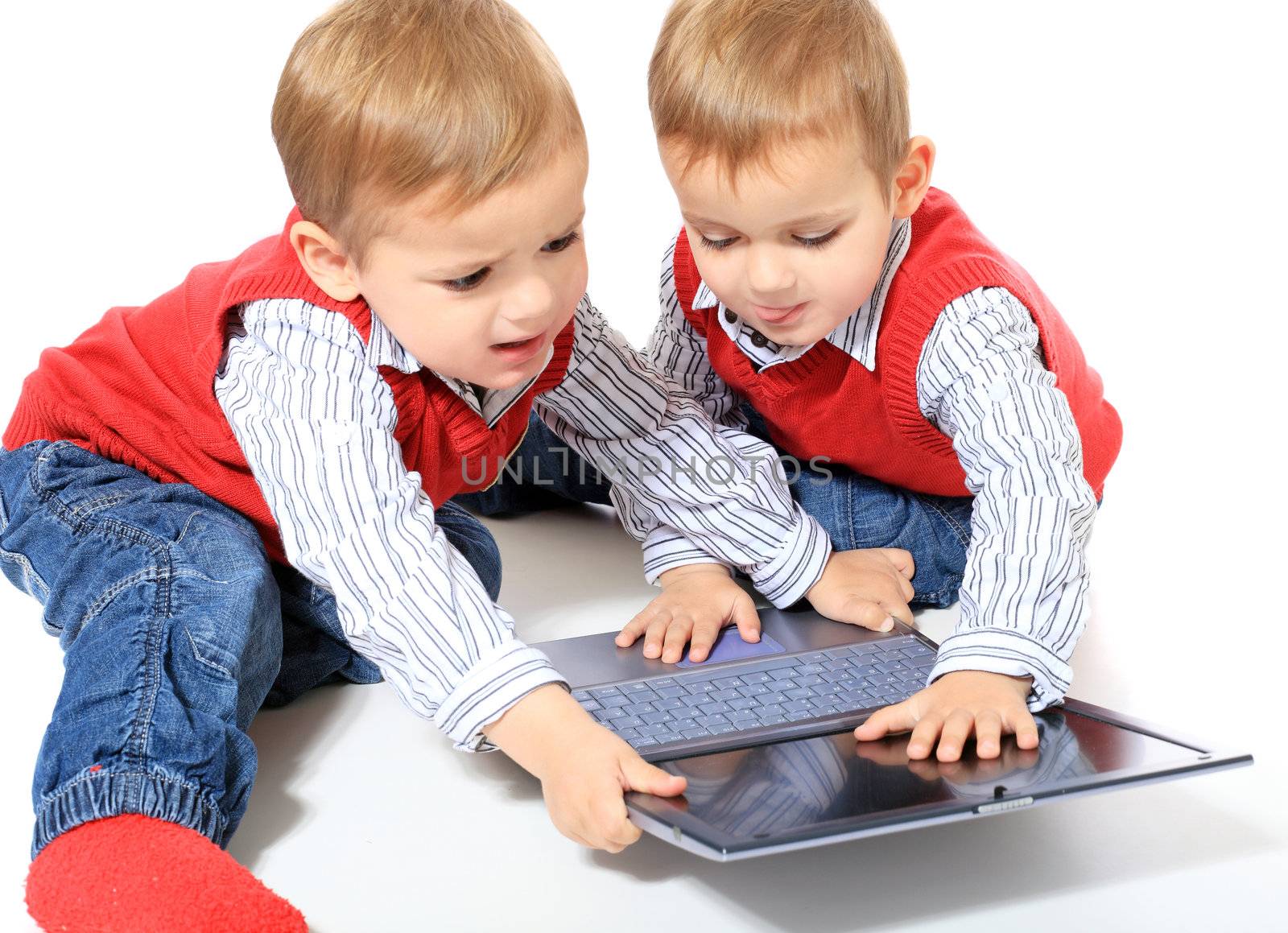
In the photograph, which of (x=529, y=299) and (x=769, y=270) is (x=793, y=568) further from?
(x=529, y=299)

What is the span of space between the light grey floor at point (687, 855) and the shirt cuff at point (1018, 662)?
0.08 m

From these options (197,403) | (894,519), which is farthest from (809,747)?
(197,403)

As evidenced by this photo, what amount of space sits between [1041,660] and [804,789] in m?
0.22

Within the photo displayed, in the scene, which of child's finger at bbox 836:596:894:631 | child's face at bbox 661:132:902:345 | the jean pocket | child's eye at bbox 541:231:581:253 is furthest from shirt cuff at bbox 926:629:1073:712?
the jean pocket

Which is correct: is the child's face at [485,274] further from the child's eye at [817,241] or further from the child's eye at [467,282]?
the child's eye at [817,241]

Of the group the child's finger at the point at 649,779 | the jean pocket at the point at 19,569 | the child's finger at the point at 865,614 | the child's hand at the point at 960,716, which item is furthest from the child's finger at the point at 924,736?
the jean pocket at the point at 19,569

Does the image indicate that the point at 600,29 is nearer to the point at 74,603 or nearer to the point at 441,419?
the point at 441,419

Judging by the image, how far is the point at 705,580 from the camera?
4.32 ft

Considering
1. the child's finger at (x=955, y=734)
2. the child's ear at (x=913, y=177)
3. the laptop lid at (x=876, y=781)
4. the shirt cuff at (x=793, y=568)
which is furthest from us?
the shirt cuff at (x=793, y=568)

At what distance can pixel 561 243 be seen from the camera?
1.06m

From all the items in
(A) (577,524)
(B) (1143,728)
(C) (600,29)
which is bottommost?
(A) (577,524)

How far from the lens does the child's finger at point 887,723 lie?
101cm

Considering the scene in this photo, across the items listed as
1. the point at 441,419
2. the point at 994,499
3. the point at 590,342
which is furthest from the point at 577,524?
the point at 994,499

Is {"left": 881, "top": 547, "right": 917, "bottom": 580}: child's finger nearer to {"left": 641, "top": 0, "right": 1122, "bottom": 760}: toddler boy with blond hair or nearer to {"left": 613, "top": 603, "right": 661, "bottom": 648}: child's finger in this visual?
{"left": 641, "top": 0, "right": 1122, "bottom": 760}: toddler boy with blond hair
